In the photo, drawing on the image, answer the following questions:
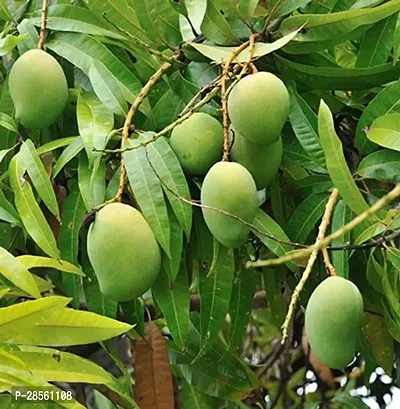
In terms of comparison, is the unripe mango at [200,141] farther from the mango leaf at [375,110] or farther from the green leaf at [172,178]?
the mango leaf at [375,110]

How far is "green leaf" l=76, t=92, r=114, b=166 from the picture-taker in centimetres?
88

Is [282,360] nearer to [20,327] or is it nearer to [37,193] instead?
[37,193]

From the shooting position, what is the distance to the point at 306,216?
36.0 inches

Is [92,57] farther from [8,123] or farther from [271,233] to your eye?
[271,233]

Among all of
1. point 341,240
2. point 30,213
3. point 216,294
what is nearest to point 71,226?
point 30,213

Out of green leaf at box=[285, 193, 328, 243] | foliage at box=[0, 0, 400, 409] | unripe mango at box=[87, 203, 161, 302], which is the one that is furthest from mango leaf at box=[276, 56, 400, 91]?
unripe mango at box=[87, 203, 161, 302]

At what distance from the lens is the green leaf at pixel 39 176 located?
0.87 metres

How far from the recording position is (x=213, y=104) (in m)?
0.91

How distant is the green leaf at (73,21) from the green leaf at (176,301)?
28 cm

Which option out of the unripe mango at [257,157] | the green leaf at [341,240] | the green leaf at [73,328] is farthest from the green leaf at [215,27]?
the green leaf at [73,328]

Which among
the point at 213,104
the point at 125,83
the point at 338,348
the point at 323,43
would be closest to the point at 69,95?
the point at 125,83

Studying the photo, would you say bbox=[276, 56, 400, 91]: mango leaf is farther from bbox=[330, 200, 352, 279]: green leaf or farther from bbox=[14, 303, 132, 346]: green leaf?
bbox=[14, 303, 132, 346]: green leaf

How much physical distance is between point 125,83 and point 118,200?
0.50 feet

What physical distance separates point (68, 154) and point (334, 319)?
0.33 m
